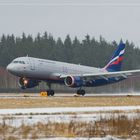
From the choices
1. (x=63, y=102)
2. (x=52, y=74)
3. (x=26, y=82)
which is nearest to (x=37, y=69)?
(x=52, y=74)

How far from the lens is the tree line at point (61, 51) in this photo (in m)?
146

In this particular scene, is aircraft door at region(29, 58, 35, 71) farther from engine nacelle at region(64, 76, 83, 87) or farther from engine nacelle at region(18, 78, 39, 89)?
engine nacelle at region(64, 76, 83, 87)

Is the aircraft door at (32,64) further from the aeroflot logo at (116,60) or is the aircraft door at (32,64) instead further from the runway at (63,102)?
the aeroflot logo at (116,60)

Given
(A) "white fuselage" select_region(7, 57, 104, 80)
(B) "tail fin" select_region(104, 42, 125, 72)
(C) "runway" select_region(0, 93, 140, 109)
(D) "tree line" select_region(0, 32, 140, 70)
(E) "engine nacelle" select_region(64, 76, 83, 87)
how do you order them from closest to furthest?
(C) "runway" select_region(0, 93, 140, 109) → (A) "white fuselage" select_region(7, 57, 104, 80) → (E) "engine nacelle" select_region(64, 76, 83, 87) → (B) "tail fin" select_region(104, 42, 125, 72) → (D) "tree line" select_region(0, 32, 140, 70)

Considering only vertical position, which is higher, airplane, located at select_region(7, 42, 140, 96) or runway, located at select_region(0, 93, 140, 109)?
airplane, located at select_region(7, 42, 140, 96)

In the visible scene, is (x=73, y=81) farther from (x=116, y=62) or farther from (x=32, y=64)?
(x=116, y=62)

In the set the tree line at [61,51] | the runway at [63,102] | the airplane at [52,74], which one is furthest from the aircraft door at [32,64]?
the tree line at [61,51]

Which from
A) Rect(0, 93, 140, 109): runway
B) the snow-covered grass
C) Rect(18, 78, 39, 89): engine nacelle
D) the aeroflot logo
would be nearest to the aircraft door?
Rect(18, 78, 39, 89): engine nacelle

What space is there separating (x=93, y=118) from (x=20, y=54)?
123 meters

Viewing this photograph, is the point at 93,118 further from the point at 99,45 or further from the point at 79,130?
the point at 99,45

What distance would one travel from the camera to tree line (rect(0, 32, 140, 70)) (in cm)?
14550

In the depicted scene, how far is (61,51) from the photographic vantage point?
15375cm

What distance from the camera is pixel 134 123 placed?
22.0 meters

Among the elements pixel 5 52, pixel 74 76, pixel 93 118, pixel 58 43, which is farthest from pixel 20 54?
pixel 93 118
